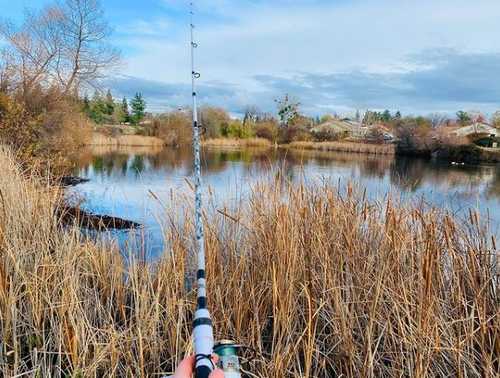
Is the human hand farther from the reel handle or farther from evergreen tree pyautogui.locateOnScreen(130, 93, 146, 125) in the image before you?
evergreen tree pyautogui.locateOnScreen(130, 93, 146, 125)

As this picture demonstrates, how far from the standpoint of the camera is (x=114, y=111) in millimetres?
54500

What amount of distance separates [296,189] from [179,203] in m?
1.02

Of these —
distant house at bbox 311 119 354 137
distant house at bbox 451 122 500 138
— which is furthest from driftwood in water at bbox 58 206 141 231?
distant house at bbox 451 122 500 138

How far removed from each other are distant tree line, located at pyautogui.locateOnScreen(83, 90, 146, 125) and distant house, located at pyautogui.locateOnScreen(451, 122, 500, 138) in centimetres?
2862

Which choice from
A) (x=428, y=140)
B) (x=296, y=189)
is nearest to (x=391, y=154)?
(x=428, y=140)

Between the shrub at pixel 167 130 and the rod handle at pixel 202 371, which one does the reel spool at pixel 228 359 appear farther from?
the shrub at pixel 167 130

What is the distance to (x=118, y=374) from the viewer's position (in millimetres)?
2336

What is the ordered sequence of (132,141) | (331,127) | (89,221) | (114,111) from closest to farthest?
(89,221), (132,141), (331,127), (114,111)

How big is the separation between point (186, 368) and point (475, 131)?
45.8 meters

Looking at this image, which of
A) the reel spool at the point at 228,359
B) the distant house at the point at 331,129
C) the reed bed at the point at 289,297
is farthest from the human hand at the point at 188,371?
the distant house at the point at 331,129

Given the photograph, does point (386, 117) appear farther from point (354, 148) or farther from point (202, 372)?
point (202, 372)

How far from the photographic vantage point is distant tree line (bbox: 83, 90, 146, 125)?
3562cm

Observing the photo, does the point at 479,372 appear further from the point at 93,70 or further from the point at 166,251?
the point at 93,70

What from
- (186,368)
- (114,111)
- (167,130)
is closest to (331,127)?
(167,130)
